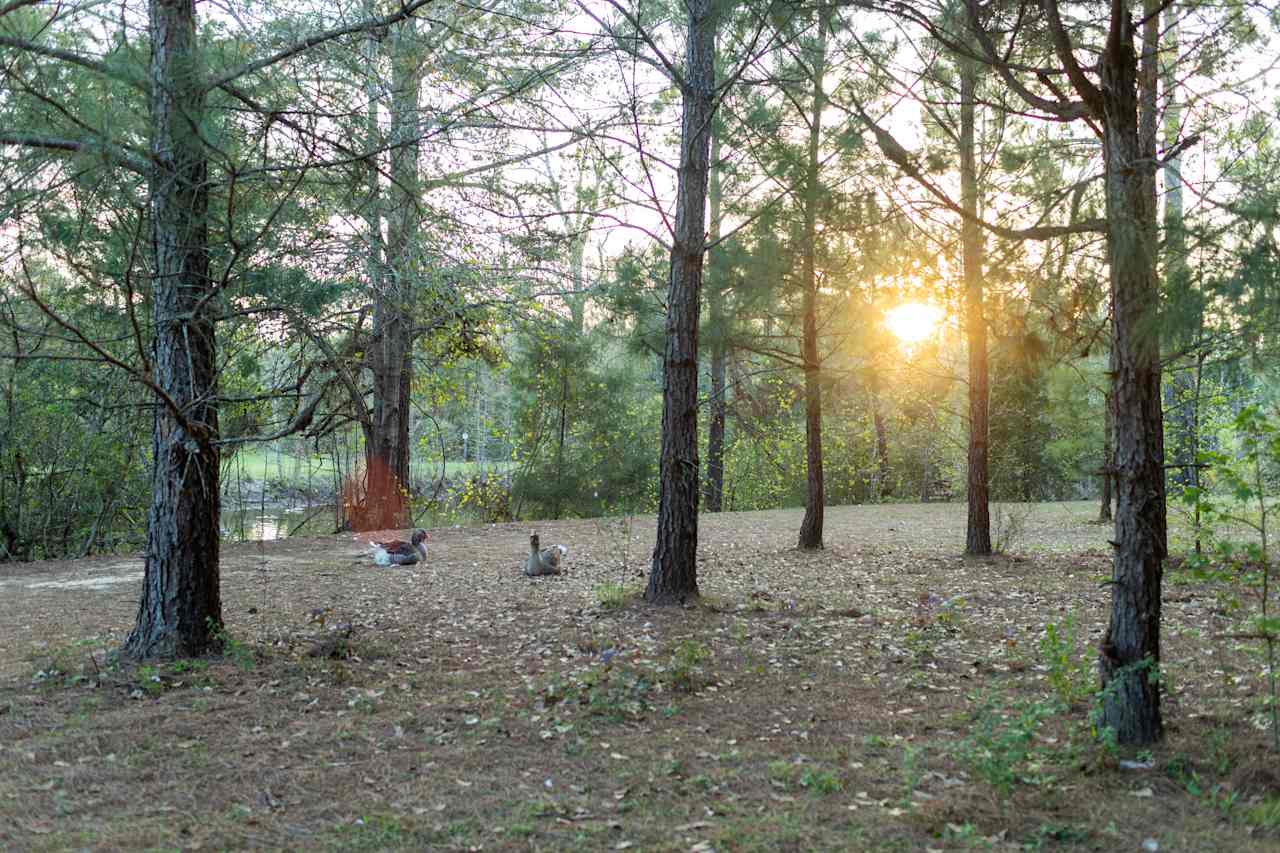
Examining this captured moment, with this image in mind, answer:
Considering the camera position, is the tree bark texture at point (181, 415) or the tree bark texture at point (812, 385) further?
the tree bark texture at point (812, 385)

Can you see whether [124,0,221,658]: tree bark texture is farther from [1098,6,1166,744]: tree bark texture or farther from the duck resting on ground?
[1098,6,1166,744]: tree bark texture

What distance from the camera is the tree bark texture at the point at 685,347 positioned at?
21.5ft

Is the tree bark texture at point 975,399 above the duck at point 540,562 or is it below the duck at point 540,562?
above

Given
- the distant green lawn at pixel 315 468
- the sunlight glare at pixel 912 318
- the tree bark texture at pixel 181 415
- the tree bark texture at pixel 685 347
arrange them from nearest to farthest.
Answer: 1. the tree bark texture at pixel 181 415
2. the tree bark texture at pixel 685 347
3. the sunlight glare at pixel 912 318
4. the distant green lawn at pixel 315 468

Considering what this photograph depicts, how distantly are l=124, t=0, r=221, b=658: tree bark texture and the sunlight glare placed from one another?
551 cm

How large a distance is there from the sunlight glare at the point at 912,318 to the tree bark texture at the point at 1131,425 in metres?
4.22

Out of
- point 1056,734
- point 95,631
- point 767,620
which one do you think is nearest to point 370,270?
point 95,631

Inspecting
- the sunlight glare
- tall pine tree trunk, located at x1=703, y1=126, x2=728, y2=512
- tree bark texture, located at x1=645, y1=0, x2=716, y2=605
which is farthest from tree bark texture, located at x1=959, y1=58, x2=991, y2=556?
tree bark texture, located at x1=645, y1=0, x2=716, y2=605

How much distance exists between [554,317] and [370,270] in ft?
15.1

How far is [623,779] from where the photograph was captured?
3578 millimetres

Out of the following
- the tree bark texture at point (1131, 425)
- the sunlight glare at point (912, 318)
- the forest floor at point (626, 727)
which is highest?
the sunlight glare at point (912, 318)

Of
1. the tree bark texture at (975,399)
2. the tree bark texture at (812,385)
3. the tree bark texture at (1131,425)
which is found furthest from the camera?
the tree bark texture at (812,385)

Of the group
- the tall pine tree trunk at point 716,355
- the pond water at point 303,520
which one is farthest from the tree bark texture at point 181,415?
the pond water at point 303,520

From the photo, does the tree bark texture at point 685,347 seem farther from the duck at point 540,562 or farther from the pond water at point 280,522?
the pond water at point 280,522
